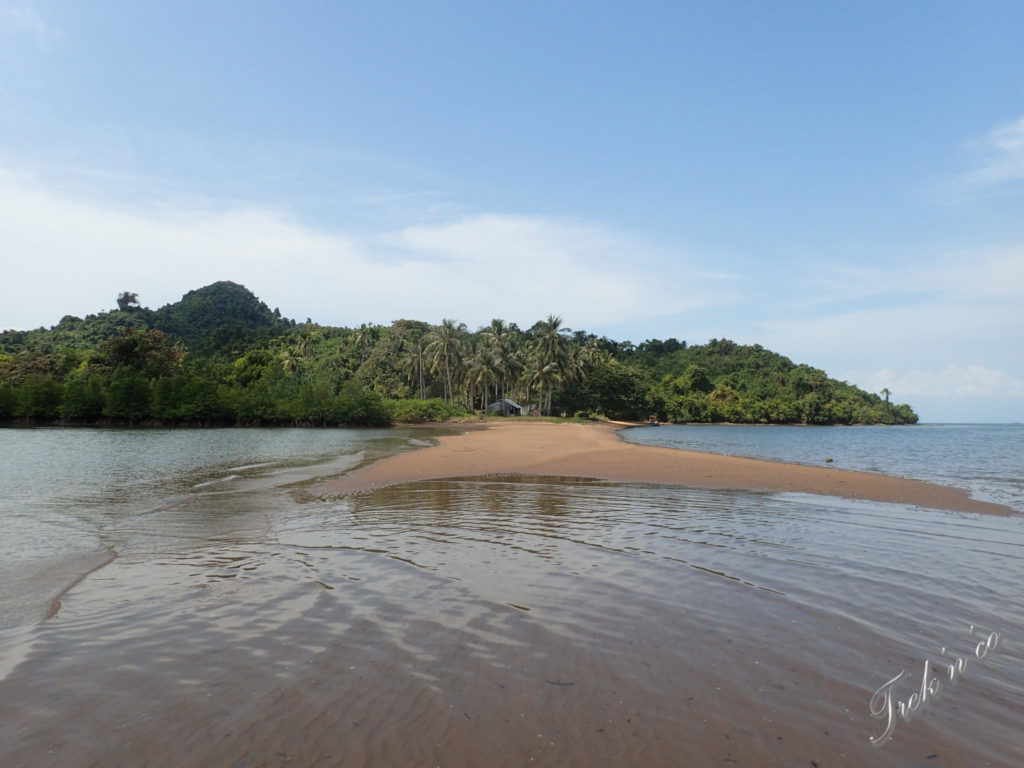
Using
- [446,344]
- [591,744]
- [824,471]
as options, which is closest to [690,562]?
[591,744]

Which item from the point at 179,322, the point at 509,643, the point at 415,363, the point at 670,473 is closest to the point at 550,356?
the point at 415,363

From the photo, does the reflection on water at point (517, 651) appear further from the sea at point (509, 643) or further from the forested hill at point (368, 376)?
the forested hill at point (368, 376)

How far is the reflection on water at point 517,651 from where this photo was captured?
351 cm

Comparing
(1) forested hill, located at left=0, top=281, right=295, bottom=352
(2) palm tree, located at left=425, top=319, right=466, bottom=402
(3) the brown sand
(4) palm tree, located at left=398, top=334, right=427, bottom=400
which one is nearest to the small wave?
(3) the brown sand

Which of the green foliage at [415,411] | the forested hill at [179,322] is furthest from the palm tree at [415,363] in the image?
the forested hill at [179,322]

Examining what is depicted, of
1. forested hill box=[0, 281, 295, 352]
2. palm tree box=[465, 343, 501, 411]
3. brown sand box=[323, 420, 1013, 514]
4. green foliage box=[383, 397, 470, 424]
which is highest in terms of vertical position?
forested hill box=[0, 281, 295, 352]

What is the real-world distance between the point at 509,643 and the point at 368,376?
95.0 m

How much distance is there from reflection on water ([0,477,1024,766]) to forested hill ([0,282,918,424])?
65.7 metres

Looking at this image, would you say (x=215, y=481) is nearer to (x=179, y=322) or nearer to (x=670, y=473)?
(x=670, y=473)

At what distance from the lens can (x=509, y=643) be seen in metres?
5.07

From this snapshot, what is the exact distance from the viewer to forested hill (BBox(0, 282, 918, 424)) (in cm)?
6738

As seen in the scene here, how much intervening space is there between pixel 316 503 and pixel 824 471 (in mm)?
19260

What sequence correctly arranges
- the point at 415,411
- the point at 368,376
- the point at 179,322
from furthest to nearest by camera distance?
the point at 179,322 < the point at 368,376 < the point at 415,411

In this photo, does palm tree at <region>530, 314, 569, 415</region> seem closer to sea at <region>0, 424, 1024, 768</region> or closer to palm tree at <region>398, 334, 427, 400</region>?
palm tree at <region>398, 334, 427, 400</region>
